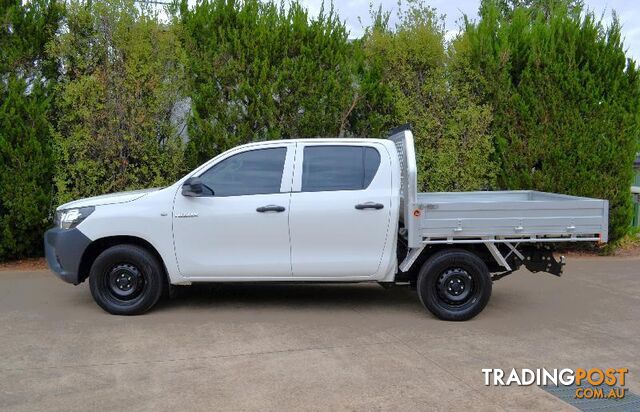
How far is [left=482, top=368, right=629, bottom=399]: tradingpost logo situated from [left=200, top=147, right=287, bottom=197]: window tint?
113 inches

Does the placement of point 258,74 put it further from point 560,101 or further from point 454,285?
point 560,101

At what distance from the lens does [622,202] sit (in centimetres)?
1048

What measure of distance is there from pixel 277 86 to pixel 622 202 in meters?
6.07

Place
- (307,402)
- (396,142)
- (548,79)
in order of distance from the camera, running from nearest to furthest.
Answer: (307,402) → (396,142) → (548,79)

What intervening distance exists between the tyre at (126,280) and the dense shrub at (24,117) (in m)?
3.10

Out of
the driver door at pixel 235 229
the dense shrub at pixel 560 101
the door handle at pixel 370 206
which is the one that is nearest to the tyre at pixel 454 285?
the door handle at pixel 370 206

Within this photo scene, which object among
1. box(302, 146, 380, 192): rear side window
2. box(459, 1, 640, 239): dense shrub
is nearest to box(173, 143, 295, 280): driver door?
box(302, 146, 380, 192): rear side window

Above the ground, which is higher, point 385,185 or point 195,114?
point 195,114

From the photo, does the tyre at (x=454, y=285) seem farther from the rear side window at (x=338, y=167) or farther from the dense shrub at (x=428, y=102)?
the dense shrub at (x=428, y=102)

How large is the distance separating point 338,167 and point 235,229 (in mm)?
1245

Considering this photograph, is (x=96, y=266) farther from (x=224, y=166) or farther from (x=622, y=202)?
(x=622, y=202)

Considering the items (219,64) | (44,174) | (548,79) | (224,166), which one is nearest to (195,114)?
(219,64)

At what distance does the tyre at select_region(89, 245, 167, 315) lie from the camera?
6395mm

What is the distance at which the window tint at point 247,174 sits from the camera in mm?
6465
